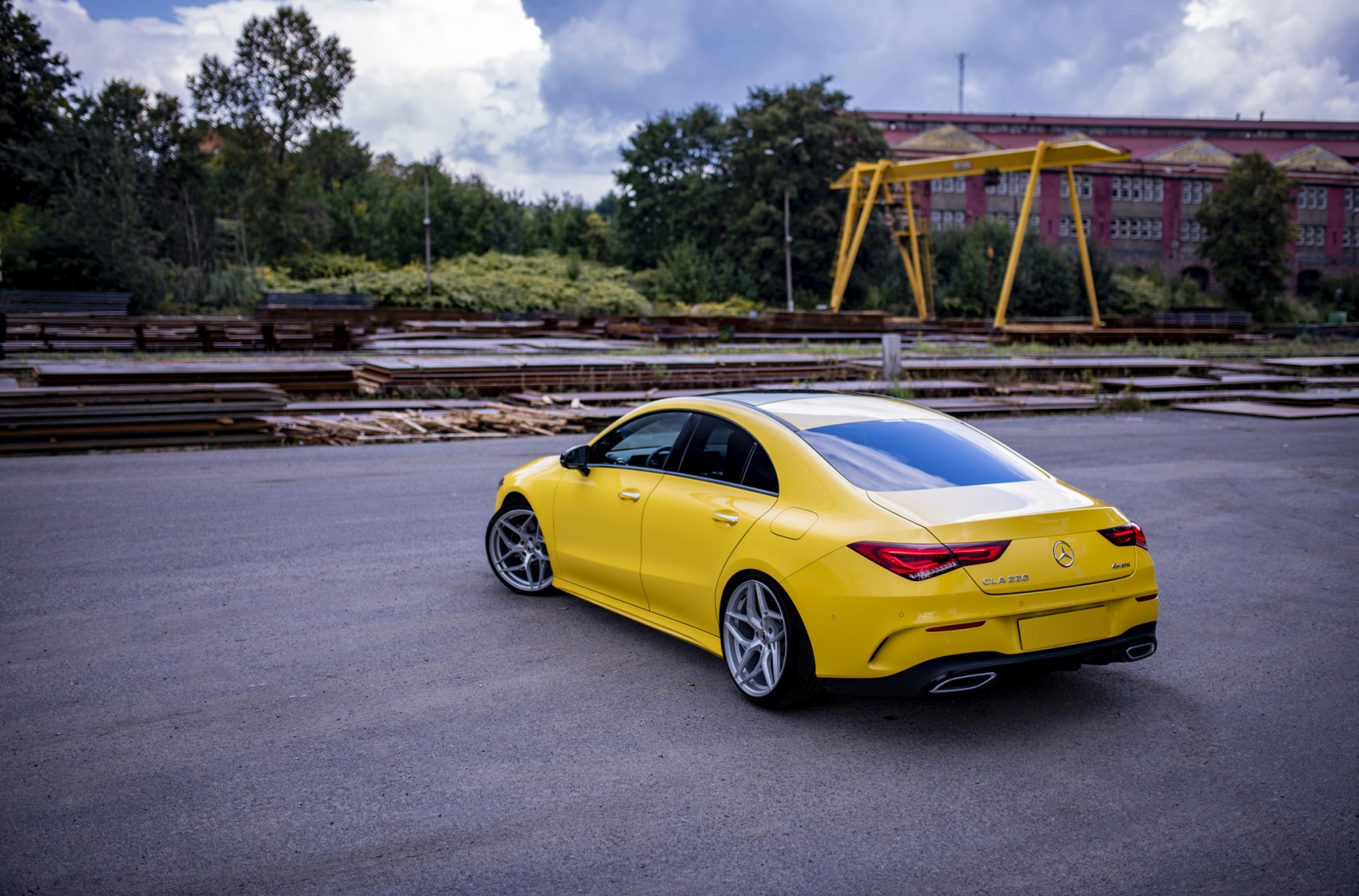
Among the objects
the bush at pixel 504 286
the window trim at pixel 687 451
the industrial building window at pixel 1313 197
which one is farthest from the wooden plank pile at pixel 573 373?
the industrial building window at pixel 1313 197

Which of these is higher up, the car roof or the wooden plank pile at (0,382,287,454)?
the car roof

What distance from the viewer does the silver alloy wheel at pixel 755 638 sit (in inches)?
182

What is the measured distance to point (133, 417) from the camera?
13625mm

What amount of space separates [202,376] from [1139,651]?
15981 mm

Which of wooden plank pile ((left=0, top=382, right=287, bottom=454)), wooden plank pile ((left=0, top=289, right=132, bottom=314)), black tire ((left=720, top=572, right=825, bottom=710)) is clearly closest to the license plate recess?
black tire ((left=720, top=572, right=825, bottom=710))

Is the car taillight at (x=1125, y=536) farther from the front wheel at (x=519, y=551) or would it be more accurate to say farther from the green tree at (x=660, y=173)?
the green tree at (x=660, y=173)

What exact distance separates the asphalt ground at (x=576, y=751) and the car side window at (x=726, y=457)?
1.01 metres

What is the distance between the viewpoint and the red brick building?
252 ft

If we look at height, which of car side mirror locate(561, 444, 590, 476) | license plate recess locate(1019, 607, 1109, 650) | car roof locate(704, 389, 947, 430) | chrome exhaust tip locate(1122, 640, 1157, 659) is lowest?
chrome exhaust tip locate(1122, 640, 1157, 659)

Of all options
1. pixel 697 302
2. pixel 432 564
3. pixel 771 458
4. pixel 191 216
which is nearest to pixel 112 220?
pixel 191 216

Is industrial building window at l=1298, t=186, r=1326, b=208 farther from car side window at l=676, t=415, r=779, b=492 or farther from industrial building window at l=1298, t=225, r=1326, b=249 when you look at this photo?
car side window at l=676, t=415, r=779, b=492

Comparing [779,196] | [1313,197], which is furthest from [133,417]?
[1313,197]

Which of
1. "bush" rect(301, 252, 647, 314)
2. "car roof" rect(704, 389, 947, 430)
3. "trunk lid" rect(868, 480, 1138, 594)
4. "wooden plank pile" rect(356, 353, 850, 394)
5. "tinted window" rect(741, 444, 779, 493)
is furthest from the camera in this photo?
"bush" rect(301, 252, 647, 314)

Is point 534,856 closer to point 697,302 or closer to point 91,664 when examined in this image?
point 91,664
